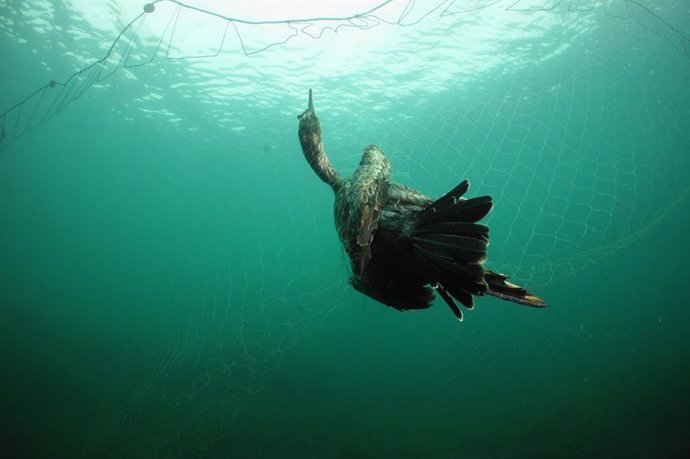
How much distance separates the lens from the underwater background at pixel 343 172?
8484 mm

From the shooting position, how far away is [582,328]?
32.4 metres

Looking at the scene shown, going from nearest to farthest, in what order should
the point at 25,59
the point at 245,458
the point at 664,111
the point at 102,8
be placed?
the point at 664,111 → the point at 245,458 → the point at 102,8 → the point at 25,59

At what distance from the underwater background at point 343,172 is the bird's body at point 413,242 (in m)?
1.56

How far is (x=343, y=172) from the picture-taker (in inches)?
385

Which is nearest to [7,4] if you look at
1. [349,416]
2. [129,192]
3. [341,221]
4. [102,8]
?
[102,8]

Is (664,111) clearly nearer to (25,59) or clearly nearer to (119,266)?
(25,59)

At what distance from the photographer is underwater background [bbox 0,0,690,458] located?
27.8 feet

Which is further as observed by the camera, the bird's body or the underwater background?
the underwater background

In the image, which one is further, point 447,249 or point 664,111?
point 664,111

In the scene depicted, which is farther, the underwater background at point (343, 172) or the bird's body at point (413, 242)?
the underwater background at point (343, 172)

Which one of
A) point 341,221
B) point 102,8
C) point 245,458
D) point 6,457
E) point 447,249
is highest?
point 102,8

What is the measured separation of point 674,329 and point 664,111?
33.6 m

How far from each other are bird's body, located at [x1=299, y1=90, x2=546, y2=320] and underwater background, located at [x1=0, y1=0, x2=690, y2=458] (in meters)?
1.56

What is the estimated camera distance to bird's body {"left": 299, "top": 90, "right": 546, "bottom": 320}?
215 centimetres
